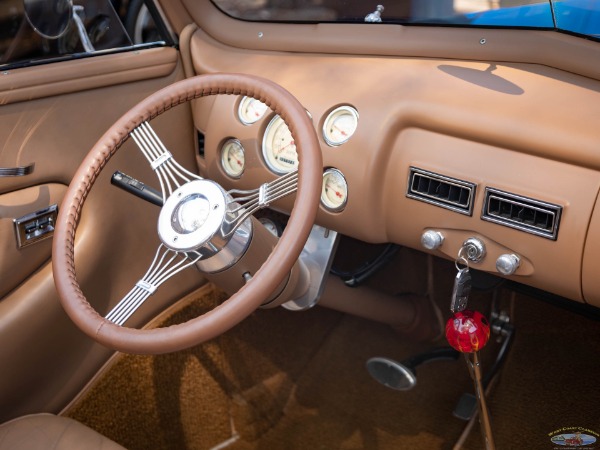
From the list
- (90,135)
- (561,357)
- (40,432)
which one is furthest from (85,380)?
(561,357)

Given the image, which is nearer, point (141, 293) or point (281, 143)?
point (141, 293)

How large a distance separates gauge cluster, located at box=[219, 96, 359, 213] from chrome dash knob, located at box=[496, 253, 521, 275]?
1.20 feet

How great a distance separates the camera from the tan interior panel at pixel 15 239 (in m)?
1.55

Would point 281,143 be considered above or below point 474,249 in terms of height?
above

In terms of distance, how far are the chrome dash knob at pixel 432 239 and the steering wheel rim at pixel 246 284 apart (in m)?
0.43

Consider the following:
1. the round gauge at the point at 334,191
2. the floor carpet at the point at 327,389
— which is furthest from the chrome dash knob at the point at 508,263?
the floor carpet at the point at 327,389

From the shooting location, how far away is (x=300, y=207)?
111 cm

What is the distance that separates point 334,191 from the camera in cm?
162

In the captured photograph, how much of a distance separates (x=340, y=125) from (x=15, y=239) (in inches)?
29.7

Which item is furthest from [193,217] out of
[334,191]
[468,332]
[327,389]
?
[327,389]

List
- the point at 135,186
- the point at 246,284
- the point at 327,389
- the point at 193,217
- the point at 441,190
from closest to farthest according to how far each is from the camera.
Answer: the point at 246,284 < the point at 193,217 < the point at 135,186 < the point at 441,190 < the point at 327,389

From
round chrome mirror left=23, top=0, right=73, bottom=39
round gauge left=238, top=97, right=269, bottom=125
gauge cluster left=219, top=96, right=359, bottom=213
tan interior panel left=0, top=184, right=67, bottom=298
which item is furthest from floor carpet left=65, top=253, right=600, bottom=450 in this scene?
round chrome mirror left=23, top=0, right=73, bottom=39

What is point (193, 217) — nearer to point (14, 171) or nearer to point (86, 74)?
point (14, 171)

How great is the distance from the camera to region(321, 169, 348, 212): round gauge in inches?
62.6
